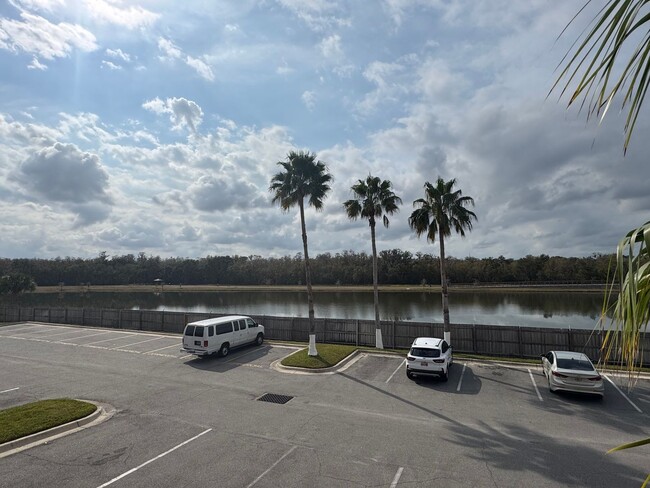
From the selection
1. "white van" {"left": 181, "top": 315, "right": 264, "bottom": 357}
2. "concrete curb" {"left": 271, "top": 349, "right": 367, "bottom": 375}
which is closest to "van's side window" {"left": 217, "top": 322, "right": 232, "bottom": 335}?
"white van" {"left": 181, "top": 315, "right": 264, "bottom": 357}

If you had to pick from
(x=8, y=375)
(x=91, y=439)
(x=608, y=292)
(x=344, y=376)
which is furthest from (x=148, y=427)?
(x=608, y=292)

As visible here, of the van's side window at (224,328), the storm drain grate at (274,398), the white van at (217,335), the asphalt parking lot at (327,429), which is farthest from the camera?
the van's side window at (224,328)

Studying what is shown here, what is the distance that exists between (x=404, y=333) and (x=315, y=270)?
105 m

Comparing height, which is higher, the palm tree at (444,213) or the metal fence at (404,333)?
the palm tree at (444,213)

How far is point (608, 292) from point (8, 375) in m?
22.3

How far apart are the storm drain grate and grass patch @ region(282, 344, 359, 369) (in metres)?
3.90

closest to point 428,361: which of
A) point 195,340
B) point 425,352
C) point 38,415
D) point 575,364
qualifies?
point 425,352

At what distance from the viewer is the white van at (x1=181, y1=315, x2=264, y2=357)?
20078 millimetres

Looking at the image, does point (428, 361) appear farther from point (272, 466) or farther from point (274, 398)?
point (272, 466)

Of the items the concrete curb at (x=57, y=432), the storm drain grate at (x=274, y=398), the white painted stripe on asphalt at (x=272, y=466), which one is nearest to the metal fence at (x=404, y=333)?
the storm drain grate at (x=274, y=398)

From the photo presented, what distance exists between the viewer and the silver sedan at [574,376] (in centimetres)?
1393

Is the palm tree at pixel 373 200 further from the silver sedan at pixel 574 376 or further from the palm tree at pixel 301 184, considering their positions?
the silver sedan at pixel 574 376

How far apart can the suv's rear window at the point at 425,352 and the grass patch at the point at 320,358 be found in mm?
4211

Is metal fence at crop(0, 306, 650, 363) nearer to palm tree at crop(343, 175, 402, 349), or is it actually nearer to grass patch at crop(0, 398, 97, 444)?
palm tree at crop(343, 175, 402, 349)
